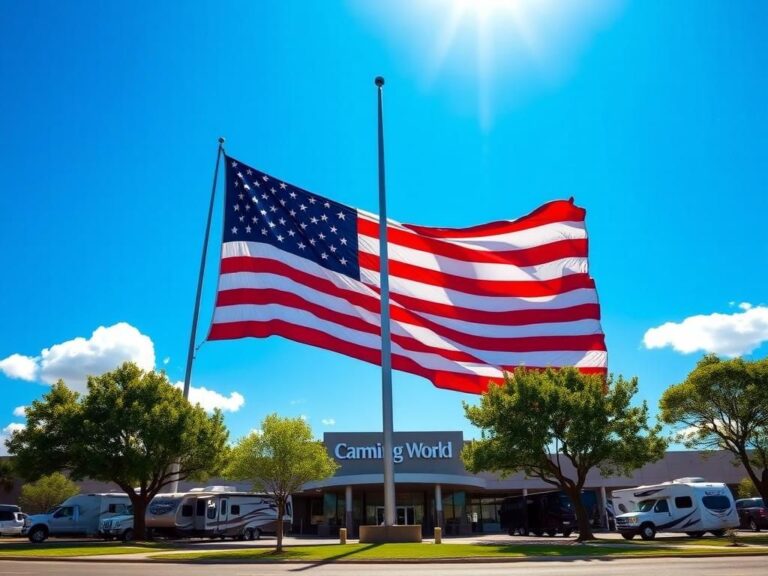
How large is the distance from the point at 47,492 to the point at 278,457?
150ft

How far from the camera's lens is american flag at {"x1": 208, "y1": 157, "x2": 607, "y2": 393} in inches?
925

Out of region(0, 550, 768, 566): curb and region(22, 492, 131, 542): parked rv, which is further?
region(22, 492, 131, 542): parked rv

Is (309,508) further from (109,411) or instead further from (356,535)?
(109,411)

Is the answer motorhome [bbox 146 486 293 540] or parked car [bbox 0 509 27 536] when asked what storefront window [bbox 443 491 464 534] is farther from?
parked car [bbox 0 509 27 536]

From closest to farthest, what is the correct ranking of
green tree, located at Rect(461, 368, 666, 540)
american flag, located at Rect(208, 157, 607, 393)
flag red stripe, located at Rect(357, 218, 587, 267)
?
american flag, located at Rect(208, 157, 607, 393) < flag red stripe, located at Rect(357, 218, 587, 267) < green tree, located at Rect(461, 368, 666, 540)

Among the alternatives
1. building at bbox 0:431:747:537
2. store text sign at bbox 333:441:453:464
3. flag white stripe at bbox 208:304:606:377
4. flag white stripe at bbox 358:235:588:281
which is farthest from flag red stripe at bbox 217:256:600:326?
store text sign at bbox 333:441:453:464

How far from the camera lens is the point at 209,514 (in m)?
38.1

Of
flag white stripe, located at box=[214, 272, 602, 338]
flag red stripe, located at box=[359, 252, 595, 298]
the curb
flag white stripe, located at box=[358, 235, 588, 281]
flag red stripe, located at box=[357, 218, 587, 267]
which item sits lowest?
the curb

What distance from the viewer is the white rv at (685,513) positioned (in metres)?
34.0

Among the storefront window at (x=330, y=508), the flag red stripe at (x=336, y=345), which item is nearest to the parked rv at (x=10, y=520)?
the storefront window at (x=330, y=508)

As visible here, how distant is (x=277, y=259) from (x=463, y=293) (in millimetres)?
7694

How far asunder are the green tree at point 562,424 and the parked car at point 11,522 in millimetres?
34453

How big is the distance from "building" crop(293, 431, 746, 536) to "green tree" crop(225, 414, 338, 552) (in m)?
22.9

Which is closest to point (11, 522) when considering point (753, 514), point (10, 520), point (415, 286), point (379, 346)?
point (10, 520)
